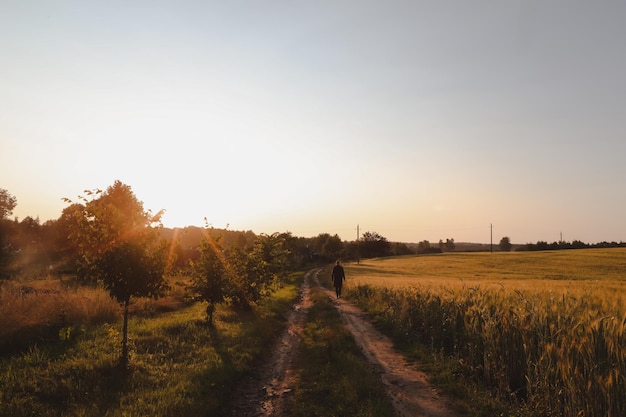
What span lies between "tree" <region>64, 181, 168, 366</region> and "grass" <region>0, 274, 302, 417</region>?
1077mm

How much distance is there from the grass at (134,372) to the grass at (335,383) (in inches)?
70.5

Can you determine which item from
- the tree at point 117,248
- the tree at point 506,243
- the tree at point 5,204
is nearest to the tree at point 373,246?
the tree at point 506,243

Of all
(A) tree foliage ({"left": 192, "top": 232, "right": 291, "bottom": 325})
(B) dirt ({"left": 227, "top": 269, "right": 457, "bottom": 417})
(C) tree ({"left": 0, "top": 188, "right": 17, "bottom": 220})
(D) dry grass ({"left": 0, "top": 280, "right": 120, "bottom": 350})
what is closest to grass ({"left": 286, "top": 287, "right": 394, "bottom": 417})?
(B) dirt ({"left": 227, "top": 269, "right": 457, "bottom": 417})

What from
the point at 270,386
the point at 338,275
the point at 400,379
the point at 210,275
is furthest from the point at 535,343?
the point at 338,275

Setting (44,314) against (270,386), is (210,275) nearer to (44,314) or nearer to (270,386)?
(44,314)

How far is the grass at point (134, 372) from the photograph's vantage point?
809 centimetres

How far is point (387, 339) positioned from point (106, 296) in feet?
45.2

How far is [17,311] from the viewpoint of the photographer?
13.5m

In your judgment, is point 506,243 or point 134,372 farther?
point 506,243

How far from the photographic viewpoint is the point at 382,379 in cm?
1076

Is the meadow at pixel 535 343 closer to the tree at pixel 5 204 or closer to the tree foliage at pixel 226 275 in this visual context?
the tree foliage at pixel 226 275

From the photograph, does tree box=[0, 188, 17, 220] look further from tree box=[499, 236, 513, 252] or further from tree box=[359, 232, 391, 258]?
tree box=[499, 236, 513, 252]

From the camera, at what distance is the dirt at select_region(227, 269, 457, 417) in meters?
8.80

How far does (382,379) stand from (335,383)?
4.97ft
